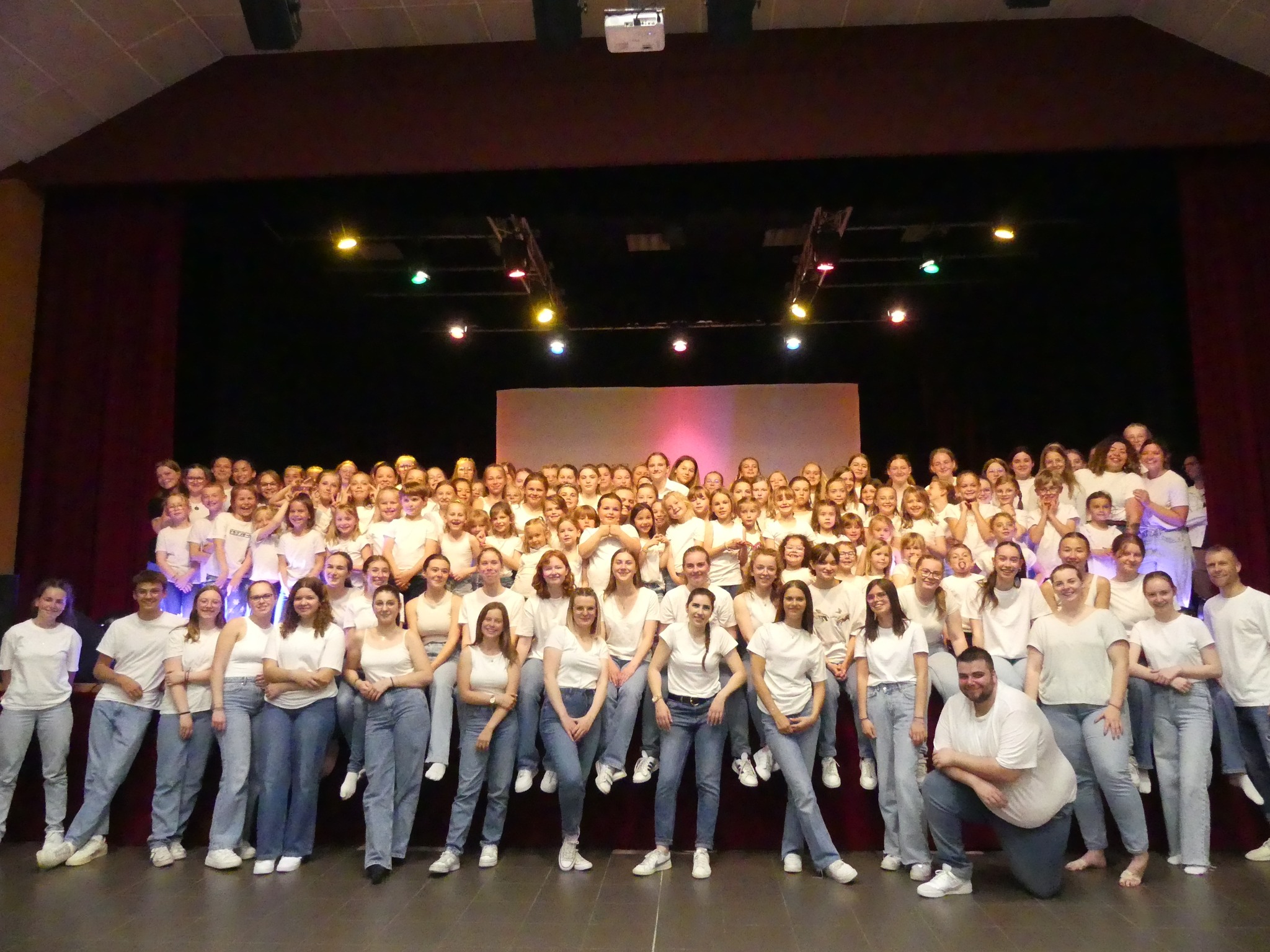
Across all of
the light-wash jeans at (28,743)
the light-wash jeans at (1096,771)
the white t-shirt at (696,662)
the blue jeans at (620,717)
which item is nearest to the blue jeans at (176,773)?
the light-wash jeans at (28,743)

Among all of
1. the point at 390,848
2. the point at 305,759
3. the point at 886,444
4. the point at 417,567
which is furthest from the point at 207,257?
the point at 886,444

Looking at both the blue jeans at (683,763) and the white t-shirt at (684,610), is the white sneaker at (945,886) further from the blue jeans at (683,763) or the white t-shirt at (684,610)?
the white t-shirt at (684,610)

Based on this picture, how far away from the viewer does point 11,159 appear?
6512 millimetres

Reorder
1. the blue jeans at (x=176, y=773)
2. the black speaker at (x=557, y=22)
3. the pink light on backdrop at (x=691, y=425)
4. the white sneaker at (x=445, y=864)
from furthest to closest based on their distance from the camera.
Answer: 1. the pink light on backdrop at (x=691, y=425)
2. the black speaker at (x=557, y=22)
3. the blue jeans at (x=176, y=773)
4. the white sneaker at (x=445, y=864)

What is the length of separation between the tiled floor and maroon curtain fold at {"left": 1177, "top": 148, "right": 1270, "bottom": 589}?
7.95 ft

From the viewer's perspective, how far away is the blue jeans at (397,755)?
4617mm

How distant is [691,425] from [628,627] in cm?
590

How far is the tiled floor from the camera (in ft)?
11.8

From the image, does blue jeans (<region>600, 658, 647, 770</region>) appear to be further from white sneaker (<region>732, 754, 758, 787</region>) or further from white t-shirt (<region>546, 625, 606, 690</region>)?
white sneaker (<region>732, 754, 758, 787</region>)

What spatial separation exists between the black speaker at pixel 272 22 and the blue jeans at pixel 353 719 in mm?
3579

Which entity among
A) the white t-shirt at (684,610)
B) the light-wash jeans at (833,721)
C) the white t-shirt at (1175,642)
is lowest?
the light-wash jeans at (833,721)

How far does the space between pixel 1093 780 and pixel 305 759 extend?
3996 mm

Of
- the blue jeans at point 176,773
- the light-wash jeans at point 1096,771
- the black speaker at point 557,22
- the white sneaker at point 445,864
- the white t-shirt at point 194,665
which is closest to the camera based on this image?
the light-wash jeans at point 1096,771

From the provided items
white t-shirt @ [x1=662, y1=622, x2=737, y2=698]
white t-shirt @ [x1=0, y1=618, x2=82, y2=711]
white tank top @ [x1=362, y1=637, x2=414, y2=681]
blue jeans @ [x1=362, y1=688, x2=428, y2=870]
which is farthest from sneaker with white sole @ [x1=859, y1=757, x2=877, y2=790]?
white t-shirt @ [x1=0, y1=618, x2=82, y2=711]
